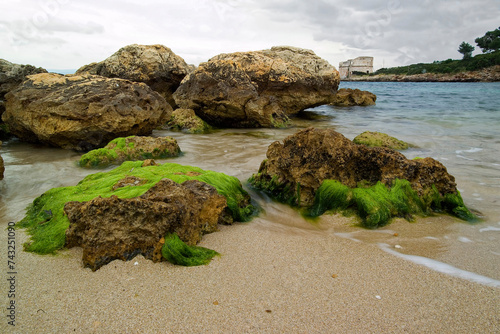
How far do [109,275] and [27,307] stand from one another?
52cm

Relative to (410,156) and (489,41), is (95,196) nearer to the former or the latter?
(410,156)

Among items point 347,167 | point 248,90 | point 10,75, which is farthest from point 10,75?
point 347,167

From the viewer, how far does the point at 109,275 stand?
7.91ft

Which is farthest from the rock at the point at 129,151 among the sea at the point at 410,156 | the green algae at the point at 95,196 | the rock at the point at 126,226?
the rock at the point at 126,226

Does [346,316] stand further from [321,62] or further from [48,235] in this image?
[321,62]

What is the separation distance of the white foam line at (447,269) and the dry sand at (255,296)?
2.9 inches

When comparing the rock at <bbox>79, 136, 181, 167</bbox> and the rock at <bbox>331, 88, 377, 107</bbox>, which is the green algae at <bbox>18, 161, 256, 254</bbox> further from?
the rock at <bbox>331, 88, 377, 107</bbox>

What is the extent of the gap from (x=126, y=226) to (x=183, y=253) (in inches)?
20.6

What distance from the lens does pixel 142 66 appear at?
431 inches

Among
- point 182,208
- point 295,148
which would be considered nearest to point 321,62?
point 295,148

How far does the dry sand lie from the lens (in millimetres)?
1941

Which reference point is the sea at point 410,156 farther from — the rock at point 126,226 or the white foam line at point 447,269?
the rock at point 126,226

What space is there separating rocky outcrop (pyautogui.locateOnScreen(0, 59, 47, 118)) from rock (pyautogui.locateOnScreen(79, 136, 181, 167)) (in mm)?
4032

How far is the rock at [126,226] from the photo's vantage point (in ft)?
8.49
